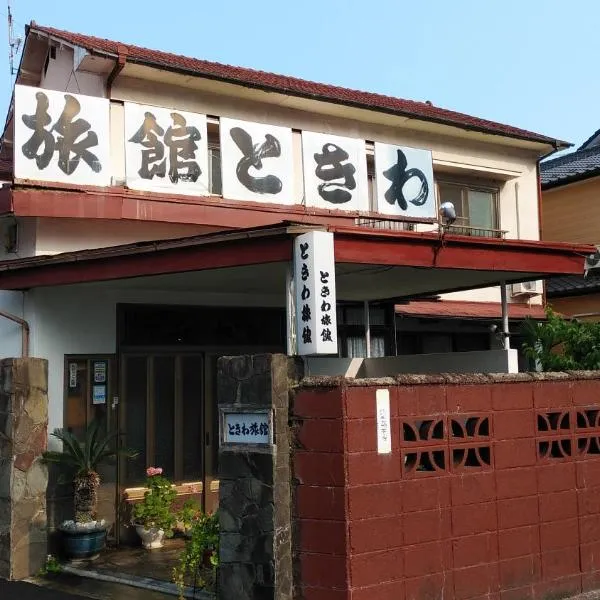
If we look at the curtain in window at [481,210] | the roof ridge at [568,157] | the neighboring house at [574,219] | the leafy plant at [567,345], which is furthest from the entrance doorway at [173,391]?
the roof ridge at [568,157]

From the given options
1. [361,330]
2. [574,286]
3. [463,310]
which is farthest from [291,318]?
[574,286]

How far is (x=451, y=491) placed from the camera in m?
6.81

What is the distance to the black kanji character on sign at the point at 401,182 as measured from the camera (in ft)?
34.1

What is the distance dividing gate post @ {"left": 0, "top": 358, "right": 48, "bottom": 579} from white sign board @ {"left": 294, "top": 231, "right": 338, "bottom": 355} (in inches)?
150

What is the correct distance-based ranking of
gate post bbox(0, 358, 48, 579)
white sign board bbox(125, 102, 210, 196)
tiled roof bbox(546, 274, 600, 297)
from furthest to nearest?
tiled roof bbox(546, 274, 600, 297) → white sign board bbox(125, 102, 210, 196) → gate post bbox(0, 358, 48, 579)

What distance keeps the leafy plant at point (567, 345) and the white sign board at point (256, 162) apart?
158 inches

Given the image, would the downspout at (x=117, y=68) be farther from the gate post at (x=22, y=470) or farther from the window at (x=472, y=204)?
the window at (x=472, y=204)

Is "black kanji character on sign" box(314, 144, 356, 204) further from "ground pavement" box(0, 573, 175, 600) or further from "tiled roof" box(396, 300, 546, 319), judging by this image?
"ground pavement" box(0, 573, 175, 600)

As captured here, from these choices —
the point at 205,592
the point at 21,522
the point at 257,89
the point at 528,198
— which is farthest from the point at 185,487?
the point at 528,198

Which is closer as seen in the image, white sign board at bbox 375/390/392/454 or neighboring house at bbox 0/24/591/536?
white sign board at bbox 375/390/392/454

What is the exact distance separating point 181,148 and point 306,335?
15.8ft

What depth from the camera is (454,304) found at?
14.8m

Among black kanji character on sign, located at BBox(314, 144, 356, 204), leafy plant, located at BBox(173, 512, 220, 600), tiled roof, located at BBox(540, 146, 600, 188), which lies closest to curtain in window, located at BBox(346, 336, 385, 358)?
black kanji character on sign, located at BBox(314, 144, 356, 204)

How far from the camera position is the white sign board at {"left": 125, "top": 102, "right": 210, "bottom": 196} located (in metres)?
10.2
